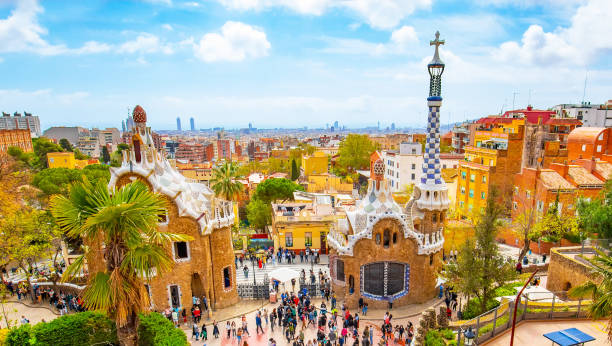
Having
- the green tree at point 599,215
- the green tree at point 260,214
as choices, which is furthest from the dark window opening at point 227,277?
the green tree at point 599,215

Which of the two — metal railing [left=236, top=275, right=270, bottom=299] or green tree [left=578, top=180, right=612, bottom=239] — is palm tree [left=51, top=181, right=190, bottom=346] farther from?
green tree [left=578, top=180, right=612, bottom=239]

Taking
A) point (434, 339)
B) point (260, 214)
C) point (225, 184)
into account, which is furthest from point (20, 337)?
point (260, 214)

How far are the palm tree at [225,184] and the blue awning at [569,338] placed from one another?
3065cm

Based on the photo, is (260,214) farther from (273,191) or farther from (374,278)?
(374,278)

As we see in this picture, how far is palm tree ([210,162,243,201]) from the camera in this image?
124 ft

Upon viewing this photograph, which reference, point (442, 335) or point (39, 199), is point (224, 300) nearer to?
point (442, 335)

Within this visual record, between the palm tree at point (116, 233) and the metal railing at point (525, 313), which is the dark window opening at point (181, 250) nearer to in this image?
the palm tree at point (116, 233)

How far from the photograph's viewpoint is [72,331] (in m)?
16.6

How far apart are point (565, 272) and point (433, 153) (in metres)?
10.6

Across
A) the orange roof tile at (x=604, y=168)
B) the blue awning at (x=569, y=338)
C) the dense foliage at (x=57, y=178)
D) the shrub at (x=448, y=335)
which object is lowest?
the shrub at (x=448, y=335)

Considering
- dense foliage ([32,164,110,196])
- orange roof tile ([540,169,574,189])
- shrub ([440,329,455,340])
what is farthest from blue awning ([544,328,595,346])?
dense foliage ([32,164,110,196])

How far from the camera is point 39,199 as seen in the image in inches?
1400

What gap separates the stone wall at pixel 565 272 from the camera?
20.1 m

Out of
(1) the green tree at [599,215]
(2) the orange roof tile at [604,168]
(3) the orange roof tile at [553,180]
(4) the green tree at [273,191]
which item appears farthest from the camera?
(4) the green tree at [273,191]
